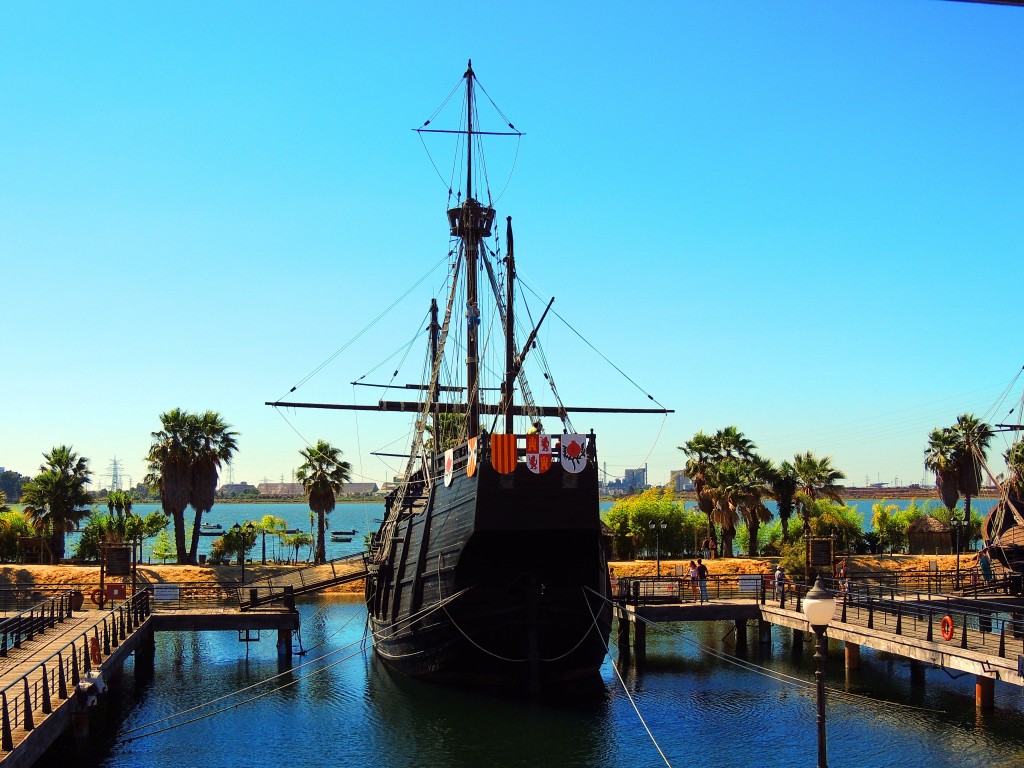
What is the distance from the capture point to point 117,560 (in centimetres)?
3625

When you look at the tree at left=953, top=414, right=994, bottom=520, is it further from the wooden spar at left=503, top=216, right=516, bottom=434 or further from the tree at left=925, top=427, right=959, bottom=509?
the wooden spar at left=503, top=216, right=516, bottom=434

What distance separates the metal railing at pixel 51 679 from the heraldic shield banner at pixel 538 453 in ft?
35.9

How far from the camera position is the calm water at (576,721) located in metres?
21.8

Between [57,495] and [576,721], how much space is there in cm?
3685

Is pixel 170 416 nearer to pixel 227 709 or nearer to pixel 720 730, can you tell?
pixel 227 709

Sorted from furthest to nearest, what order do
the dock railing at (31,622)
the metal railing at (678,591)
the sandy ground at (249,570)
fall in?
the sandy ground at (249,570)
the metal railing at (678,591)
the dock railing at (31,622)

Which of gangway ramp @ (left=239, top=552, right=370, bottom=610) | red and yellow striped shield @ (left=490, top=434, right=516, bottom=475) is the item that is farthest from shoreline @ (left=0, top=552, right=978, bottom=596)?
red and yellow striped shield @ (left=490, top=434, right=516, bottom=475)

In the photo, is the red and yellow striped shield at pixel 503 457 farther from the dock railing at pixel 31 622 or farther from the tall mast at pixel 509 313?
the dock railing at pixel 31 622

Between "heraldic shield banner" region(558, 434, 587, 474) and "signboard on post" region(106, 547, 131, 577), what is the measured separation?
18.1 meters

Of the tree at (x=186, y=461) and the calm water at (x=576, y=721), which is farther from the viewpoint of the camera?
the tree at (x=186, y=461)

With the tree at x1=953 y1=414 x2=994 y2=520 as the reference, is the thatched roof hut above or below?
below

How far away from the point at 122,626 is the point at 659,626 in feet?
66.1

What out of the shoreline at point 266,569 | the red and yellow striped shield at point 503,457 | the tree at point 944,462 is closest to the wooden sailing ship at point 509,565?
the red and yellow striped shield at point 503,457

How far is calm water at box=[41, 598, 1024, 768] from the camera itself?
2183 centimetres
